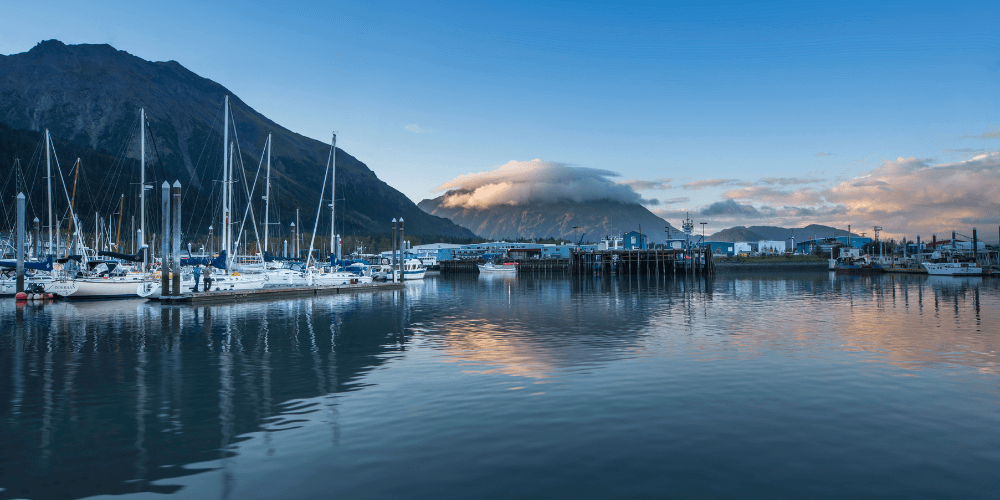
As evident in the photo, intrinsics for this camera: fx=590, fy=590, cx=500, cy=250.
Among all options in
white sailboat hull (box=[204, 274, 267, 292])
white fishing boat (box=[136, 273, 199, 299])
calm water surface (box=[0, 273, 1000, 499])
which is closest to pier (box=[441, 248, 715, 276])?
white sailboat hull (box=[204, 274, 267, 292])

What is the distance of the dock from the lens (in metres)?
50.0

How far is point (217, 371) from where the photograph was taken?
20641 mm

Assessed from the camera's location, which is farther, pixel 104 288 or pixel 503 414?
pixel 104 288

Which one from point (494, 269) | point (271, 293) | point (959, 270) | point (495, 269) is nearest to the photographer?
point (271, 293)

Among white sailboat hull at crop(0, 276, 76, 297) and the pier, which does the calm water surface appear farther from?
the pier

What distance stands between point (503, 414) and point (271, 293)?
49.2 metres

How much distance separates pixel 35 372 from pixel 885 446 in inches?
1000

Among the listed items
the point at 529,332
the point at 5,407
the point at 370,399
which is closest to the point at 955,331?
the point at 529,332

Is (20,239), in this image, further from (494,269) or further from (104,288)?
(494,269)

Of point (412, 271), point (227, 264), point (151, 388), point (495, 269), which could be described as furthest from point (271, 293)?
point (495, 269)

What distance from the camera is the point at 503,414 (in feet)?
48.2

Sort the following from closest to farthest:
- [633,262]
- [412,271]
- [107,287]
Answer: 1. [107,287]
2. [412,271]
3. [633,262]

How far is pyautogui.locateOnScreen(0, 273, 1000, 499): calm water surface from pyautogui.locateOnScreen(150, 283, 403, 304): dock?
63.4 ft

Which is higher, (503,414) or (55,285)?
(55,285)
